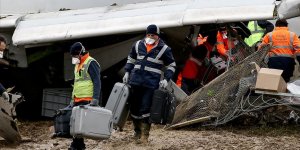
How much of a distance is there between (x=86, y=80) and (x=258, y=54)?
3351 millimetres

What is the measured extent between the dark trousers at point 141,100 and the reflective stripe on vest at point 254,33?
4660 mm

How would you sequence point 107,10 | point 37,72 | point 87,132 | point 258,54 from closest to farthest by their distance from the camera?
point 87,132
point 258,54
point 107,10
point 37,72

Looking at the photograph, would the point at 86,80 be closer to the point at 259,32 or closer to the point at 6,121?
the point at 6,121

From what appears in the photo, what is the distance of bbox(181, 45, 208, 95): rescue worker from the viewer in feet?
39.8

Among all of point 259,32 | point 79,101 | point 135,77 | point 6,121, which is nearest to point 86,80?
point 79,101

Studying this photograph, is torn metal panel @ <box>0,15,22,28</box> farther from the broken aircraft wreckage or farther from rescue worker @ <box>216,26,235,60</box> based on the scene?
rescue worker @ <box>216,26,235,60</box>

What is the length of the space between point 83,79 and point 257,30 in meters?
6.13

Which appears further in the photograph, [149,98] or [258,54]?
[258,54]

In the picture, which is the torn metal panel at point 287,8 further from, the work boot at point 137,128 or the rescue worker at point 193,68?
the work boot at point 137,128

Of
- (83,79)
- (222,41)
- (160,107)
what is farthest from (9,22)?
(160,107)

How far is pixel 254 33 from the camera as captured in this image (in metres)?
13.7

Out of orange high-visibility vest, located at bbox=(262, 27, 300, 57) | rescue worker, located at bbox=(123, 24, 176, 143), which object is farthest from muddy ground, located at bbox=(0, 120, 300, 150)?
orange high-visibility vest, located at bbox=(262, 27, 300, 57)

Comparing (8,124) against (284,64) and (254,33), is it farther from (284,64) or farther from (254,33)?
Result: (254,33)

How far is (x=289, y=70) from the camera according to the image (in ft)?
36.1
